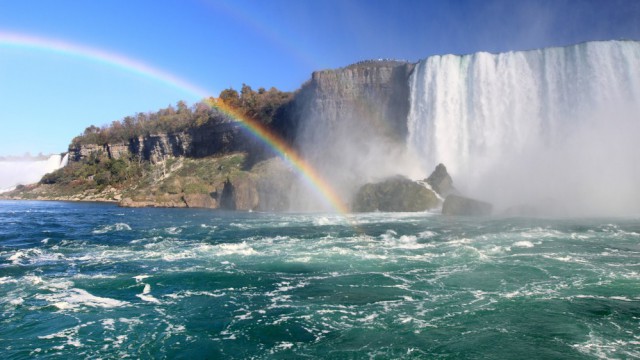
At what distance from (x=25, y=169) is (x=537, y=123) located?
12345cm

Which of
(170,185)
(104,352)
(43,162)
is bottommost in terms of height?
(104,352)


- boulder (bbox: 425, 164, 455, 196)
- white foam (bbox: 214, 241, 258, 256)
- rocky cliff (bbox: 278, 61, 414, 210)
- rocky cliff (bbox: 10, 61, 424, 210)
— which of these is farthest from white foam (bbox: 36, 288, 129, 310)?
rocky cliff (bbox: 278, 61, 414, 210)

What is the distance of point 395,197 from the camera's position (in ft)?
136

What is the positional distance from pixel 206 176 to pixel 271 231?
165 feet

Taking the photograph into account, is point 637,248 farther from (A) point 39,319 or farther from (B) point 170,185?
(B) point 170,185

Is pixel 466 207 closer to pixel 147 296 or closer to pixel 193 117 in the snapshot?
pixel 147 296

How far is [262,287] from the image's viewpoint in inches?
524

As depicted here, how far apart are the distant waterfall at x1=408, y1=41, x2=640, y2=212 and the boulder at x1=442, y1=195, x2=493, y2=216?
4.45m

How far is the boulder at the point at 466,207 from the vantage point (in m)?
34.9

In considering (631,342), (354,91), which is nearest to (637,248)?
(631,342)

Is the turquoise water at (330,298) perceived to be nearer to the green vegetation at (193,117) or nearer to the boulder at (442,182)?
the boulder at (442,182)

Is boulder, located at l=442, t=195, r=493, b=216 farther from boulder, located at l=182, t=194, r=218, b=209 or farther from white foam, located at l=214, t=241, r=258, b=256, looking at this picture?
boulder, located at l=182, t=194, r=218, b=209

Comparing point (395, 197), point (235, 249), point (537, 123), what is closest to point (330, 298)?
point (235, 249)

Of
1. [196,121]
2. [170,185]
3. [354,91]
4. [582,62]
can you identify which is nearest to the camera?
[582,62]
